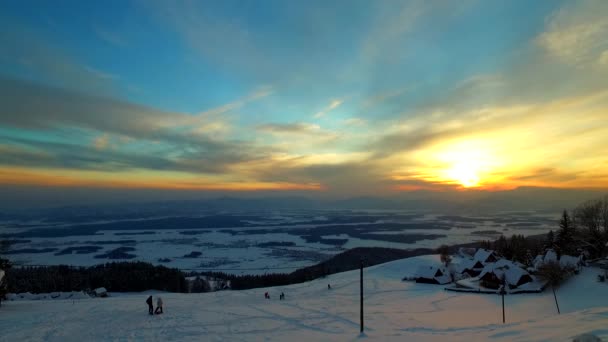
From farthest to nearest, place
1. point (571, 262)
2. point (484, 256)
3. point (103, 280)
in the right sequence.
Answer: point (103, 280) → point (484, 256) → point (571, 262)

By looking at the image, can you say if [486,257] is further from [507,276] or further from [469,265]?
[507,276]

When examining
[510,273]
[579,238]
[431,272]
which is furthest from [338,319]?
[579,238]

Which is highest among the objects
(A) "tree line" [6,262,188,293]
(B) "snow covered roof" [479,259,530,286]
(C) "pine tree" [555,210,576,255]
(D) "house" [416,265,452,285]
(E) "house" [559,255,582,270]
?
(C) "pine tree" [555,210,576,255]

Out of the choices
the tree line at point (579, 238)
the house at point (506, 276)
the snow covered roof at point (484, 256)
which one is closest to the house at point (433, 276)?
the house at point (506, 276)

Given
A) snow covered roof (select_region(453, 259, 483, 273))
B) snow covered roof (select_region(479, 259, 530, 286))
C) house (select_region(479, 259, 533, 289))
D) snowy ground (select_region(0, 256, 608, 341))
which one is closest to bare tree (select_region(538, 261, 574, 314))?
snowy ground (select_region(0, 256, 608, 341))

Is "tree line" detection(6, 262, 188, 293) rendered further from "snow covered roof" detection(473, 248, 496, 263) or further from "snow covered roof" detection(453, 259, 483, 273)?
"snow covered roof" detection(473, 248, 496, 263)

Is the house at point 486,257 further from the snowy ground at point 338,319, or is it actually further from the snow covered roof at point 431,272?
the snowy ground at point 338,319
